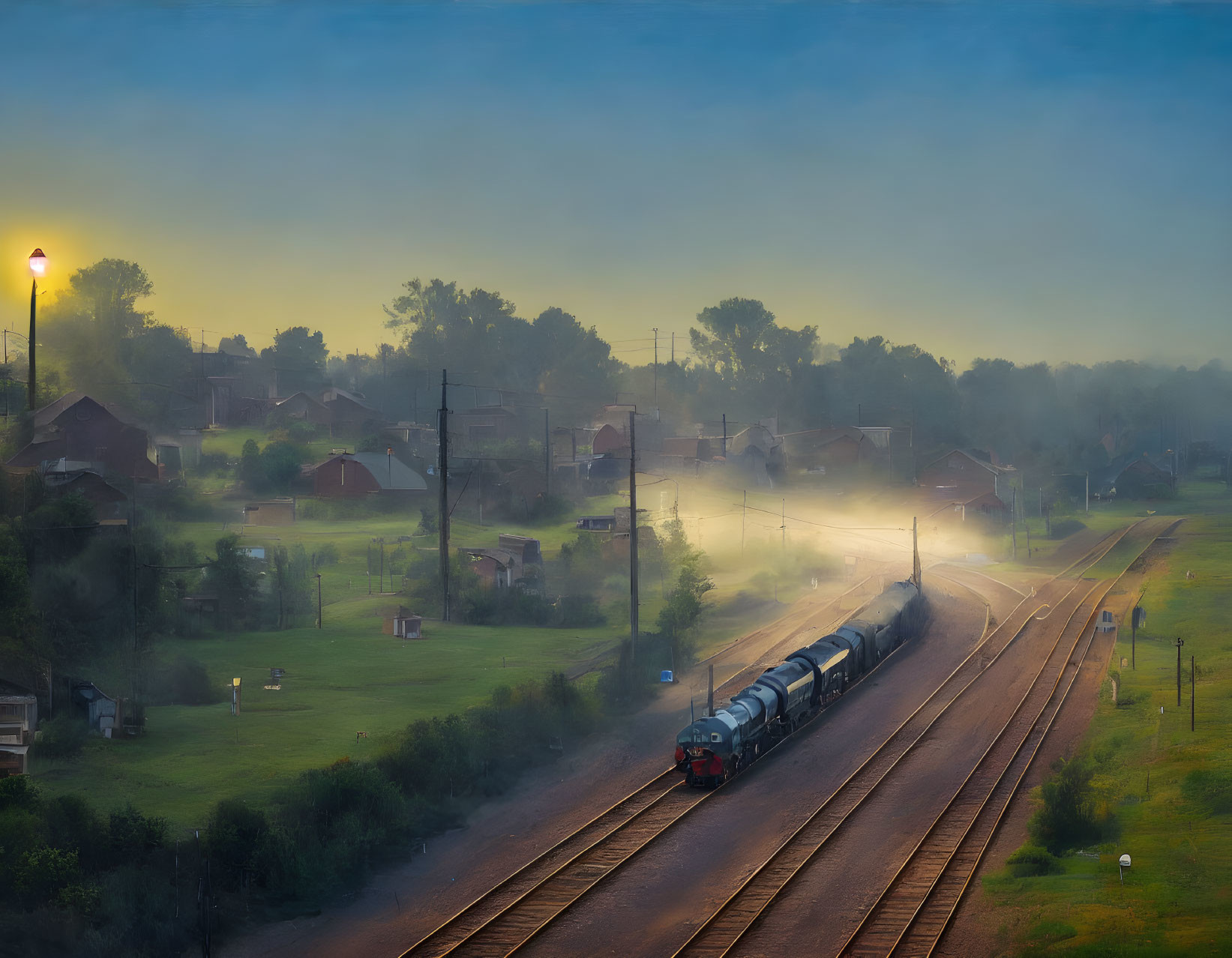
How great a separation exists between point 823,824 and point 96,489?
1536 inches

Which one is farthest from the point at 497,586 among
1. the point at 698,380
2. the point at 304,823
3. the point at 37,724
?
the point at 698,380

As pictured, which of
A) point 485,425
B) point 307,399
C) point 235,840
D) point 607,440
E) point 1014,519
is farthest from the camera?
point 485,425

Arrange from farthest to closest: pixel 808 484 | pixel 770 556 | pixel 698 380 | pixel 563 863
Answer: pixel 698 380, pixel 808 484, pixel 770 556, pixel 563 863

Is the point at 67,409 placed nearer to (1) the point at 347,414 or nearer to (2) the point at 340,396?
(1) the point at 347,414

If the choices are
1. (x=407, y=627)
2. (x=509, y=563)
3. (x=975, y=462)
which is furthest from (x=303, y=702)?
(x=975, y=462)

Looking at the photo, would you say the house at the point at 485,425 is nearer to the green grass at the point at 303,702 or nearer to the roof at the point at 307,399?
the roof at the point at 307,399

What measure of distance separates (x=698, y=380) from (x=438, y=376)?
1114 inches

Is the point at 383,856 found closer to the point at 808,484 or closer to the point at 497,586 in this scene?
the point at 497,586

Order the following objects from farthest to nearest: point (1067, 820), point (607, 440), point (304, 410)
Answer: point (607, 440) < point (304, 410) < point (1067, 820)

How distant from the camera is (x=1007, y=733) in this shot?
30141 millimetres

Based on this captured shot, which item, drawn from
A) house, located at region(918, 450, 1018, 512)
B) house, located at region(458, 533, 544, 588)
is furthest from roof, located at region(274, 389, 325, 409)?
house, located at region(918, 450, 1018, 512)

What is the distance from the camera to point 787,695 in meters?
29.6

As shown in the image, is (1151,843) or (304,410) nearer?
(1151,843)

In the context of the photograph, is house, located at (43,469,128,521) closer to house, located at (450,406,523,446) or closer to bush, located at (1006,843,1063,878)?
bush, located at (1006,843,1063,878)
